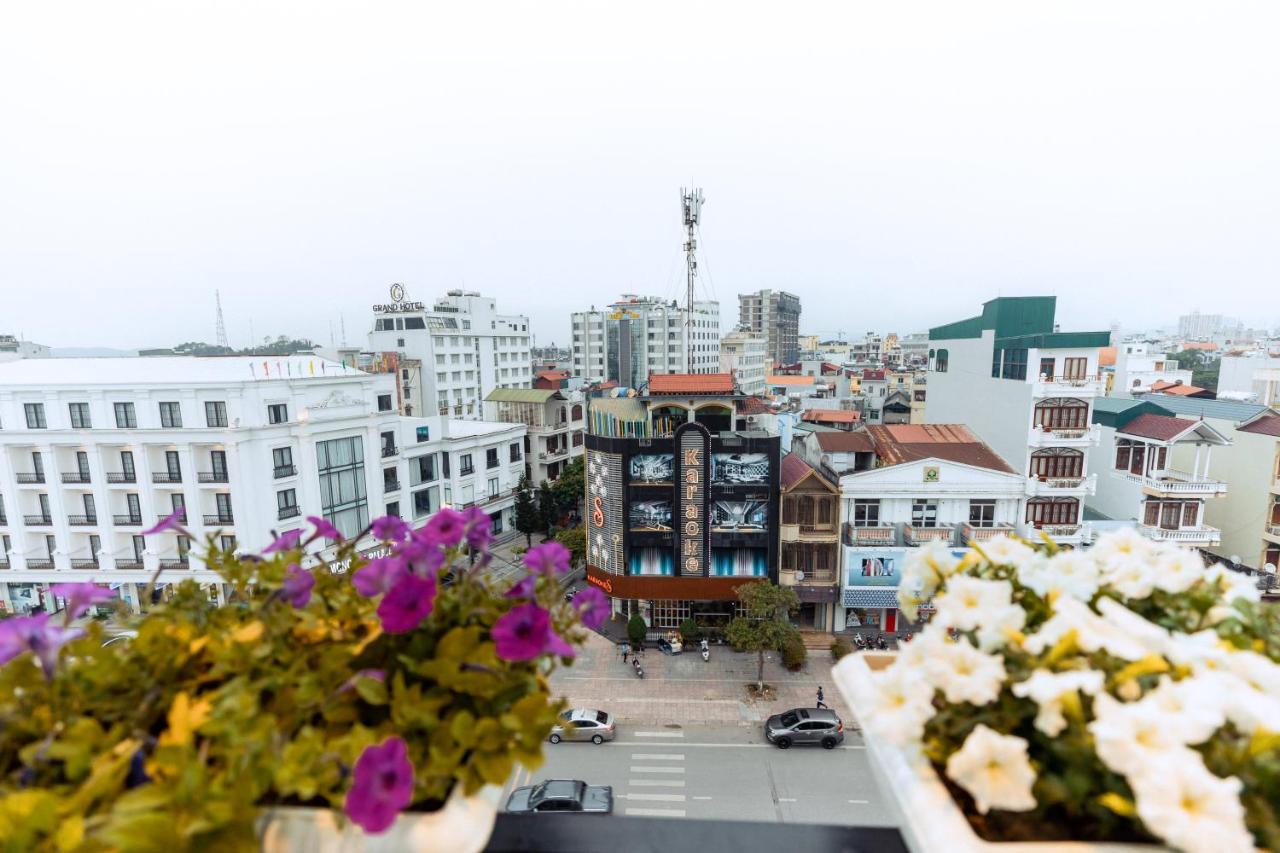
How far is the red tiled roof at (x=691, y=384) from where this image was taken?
59.5 feet

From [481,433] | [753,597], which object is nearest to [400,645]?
[753,597]

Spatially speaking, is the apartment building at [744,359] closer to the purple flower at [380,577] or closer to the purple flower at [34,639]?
the purple flower at [380,577]

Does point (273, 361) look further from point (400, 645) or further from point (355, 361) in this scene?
point (400, 645)

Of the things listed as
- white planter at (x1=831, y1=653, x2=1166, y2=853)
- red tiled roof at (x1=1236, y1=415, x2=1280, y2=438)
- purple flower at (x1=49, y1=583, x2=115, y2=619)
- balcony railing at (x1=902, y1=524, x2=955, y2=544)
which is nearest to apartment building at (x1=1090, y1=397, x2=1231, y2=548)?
red tiled roof at (x1=1236, y1=415, x2=1280, y2=438)

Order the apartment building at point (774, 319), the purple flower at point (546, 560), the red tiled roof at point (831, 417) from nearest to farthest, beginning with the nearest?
the purple flower at point (546, 560)
the red tiled roof at point (831, 417)
the apartment building at point (774, 319)

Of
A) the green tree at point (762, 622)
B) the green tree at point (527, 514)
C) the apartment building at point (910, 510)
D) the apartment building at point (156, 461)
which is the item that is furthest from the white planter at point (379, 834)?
the green tree at point (527, 514)

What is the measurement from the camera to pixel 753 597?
Result: 1550 cm

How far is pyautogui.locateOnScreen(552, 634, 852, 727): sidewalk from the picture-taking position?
46.3 feet

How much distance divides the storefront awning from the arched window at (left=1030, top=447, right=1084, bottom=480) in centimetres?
568

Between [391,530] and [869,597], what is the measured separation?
17302 millimetres

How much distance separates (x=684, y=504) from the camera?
17328 mm

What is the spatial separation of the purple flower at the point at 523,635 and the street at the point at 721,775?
10417mm

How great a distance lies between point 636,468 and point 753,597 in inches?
189

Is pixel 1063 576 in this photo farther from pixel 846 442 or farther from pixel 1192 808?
pixel 846 442
